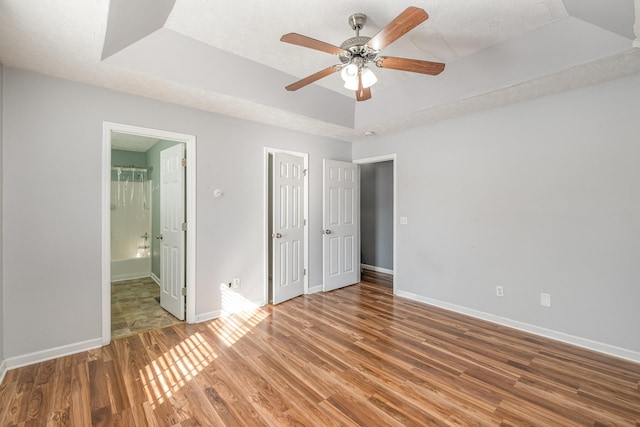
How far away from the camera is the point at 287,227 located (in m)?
4.07

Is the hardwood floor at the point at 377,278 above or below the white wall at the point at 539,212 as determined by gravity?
below

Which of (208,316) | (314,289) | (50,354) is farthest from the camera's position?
(314,289)

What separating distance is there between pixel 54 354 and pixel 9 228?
3.70 ft

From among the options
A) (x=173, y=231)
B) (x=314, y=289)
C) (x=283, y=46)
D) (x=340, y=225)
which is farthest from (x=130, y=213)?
(x=283, y=46)

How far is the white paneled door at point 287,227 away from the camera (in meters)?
3.91

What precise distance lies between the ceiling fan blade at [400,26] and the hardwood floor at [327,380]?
2.37 metres

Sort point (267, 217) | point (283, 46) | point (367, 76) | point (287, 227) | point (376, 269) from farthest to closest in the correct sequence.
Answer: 1. point (376, 269)
2. point (287, 227)
3. point (267, 217)
4. point (283, 46)
5. point (367, 76)

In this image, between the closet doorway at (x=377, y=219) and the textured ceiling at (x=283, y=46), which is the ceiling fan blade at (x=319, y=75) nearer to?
the textured ceiling at (x=283, y=46)

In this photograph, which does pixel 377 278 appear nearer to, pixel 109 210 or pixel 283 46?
pixel 283 46

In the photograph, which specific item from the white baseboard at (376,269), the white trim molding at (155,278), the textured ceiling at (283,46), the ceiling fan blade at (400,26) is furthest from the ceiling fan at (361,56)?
the white trim molding at (155,278)

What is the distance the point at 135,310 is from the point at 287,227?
219 centimetres

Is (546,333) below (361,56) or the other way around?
below

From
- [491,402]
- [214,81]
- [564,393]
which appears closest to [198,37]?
[214,81]

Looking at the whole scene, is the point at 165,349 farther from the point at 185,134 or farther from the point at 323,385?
the point at 185,134
